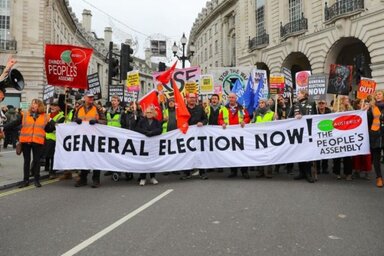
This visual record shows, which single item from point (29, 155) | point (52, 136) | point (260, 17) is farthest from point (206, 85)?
point (260, 17)

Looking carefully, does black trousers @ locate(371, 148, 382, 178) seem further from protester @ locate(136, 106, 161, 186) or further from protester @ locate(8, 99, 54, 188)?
protester @ locate(8, 99, 54, 188)

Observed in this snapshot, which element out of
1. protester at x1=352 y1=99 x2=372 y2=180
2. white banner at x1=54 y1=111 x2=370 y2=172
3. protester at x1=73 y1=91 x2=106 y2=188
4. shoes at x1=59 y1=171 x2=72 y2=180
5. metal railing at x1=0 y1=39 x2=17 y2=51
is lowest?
shoes at x1=59 y1=171 x2=72 y2=180

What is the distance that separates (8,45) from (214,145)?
1479 inches

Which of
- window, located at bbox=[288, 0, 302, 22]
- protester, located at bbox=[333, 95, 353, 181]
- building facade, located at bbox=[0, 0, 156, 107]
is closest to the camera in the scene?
protester, located at bbox=[333, 95, 353, 181]

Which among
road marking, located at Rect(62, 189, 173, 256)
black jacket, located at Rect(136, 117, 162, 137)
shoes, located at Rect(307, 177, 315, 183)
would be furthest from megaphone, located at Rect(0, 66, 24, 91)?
shoes, located at Rect(307, 177, 315, 183)

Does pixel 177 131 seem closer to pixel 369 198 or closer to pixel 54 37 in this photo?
pixel 369 198

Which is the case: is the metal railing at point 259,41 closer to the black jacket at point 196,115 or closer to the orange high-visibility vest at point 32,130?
the black jacket at point 196,115

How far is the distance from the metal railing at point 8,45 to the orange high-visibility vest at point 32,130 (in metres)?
35.8

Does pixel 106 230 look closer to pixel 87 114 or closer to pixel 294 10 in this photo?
pixel 87 114

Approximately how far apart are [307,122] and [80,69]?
588 centimetres

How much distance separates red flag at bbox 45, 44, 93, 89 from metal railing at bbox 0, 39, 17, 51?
3424 centimetres

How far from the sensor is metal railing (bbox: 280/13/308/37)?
29.8 m

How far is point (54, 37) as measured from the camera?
45.2 meters

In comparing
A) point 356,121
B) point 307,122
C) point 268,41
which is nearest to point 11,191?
point 307,122
